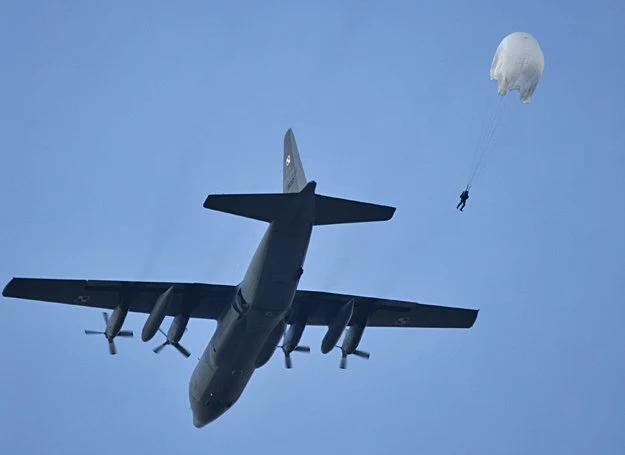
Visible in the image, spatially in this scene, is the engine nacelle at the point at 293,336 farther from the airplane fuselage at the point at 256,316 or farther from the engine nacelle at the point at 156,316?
the engine nacelle at the point at 156,316

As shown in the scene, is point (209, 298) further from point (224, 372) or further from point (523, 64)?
point (523, 64)

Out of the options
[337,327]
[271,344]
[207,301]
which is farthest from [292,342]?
[207,301]

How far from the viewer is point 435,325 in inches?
1796

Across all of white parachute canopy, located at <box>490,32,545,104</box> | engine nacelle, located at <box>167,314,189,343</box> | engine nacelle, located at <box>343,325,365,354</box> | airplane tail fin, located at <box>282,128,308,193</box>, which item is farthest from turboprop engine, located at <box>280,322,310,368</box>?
white parachute canopy, located at <box>490,32,545,104</box>

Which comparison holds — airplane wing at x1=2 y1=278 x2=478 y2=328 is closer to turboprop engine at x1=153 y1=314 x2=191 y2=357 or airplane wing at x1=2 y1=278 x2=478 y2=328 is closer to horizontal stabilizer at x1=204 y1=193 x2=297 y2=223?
turboprop engine at x1=153 y1=314 x2=191 y2=357

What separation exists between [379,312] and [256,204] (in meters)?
12.3

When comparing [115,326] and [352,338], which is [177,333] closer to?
[115,326]

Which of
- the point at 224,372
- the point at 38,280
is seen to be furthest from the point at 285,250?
the point at 38,280

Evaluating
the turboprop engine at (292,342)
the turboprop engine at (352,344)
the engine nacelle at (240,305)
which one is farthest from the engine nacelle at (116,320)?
the turboprop engine at (352,344)

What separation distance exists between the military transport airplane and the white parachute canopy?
885 centimetres

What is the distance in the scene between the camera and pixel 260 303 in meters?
37.1

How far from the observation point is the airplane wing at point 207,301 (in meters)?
40.1

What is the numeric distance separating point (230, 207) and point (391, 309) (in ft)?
42.0

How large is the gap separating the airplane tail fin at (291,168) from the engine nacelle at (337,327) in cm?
523
